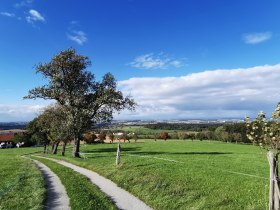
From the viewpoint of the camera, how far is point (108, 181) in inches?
1000

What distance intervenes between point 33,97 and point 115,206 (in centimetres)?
3885

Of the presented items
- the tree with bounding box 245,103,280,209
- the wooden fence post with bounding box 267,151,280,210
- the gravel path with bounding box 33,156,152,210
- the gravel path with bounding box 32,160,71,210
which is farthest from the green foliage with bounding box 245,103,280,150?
the gravel path with bounding box 32,160,71,210

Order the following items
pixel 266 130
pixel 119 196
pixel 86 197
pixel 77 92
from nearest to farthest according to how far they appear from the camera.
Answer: pixel 266 130 → pixel 86 197 → pixel 119 196 → pixel 77 92

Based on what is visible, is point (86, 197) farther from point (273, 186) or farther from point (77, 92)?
point (77, 92)

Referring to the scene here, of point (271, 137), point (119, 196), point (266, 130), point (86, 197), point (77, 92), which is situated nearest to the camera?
point (266, 130)

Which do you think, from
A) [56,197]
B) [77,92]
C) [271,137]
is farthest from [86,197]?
[77,92]

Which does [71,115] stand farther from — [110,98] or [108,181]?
[108,181]

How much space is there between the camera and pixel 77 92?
5359 cm

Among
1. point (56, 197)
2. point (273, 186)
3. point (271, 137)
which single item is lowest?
point (56, 197)

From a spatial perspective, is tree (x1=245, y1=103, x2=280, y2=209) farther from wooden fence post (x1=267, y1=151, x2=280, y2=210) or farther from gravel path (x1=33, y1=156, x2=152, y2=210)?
gravel path (x1=33, y1=156, x2=152, y2=210)

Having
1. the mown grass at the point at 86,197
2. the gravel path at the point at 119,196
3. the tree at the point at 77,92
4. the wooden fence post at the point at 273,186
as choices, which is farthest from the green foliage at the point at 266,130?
the tree at the point at 77,92

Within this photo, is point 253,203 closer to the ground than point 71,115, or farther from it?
closer to the ground

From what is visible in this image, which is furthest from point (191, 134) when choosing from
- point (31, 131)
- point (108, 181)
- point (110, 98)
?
point (108, 181)

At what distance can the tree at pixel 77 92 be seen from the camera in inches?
2044
